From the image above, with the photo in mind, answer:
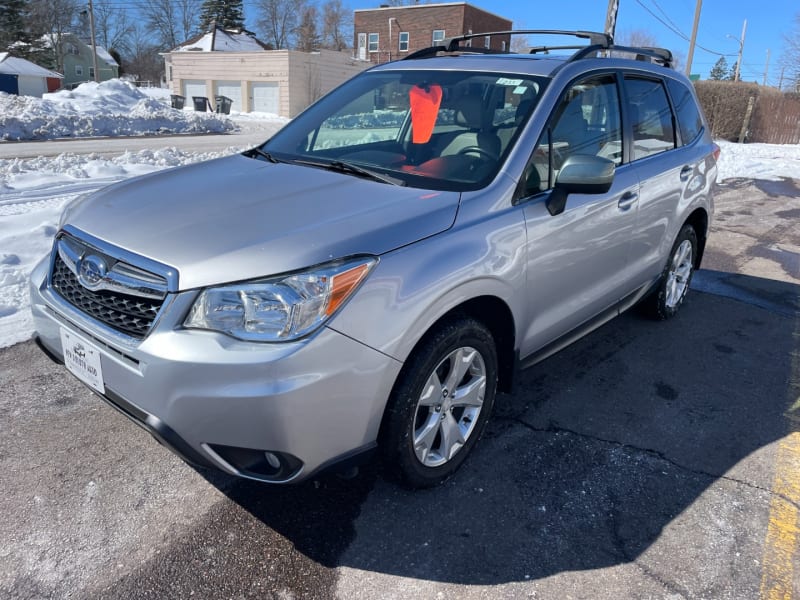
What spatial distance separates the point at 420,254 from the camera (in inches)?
93.7

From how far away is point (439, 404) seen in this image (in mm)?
2672

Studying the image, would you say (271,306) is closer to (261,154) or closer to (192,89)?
(261,154)

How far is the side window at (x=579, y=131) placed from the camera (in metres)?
3.05

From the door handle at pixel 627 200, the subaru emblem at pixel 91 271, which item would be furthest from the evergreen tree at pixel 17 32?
the door handle at pixel 627 200

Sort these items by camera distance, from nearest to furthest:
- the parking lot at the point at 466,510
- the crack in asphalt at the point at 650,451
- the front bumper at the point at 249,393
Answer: the front bumper at the point at 249,393, the parking lot at the point at 466,510, the crack in asphalt at the point at 650,451

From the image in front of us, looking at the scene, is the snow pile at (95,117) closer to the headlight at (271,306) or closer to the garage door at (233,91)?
the garage door at (233,91)

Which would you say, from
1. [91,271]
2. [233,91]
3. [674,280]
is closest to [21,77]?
[233,91]

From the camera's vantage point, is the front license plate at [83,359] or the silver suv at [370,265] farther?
the front license plate at [83,359]

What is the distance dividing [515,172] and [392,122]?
1137 millimetres

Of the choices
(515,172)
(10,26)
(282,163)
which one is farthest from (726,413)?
(10,26)

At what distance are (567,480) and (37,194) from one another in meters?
7.61

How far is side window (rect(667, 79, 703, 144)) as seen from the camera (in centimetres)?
463

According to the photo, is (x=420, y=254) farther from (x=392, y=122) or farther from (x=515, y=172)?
(x=392, y=122)

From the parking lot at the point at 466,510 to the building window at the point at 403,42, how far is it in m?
46.8
